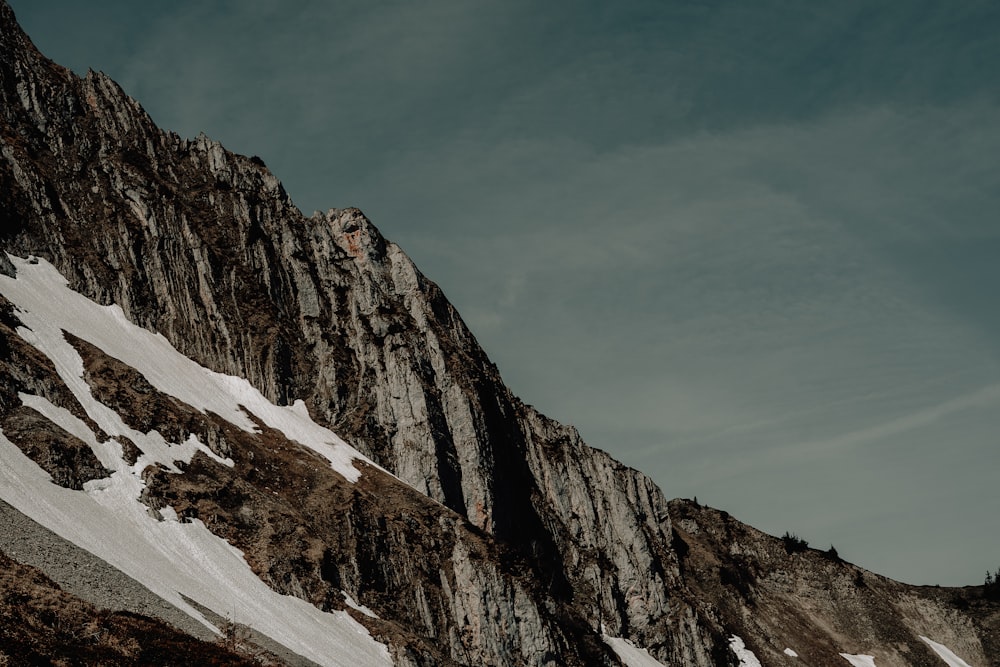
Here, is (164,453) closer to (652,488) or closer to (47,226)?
(47,226)

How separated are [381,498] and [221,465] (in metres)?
15.6

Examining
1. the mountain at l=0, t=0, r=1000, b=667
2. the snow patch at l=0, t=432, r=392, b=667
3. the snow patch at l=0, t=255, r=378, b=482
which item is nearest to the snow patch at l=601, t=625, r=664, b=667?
the mountain at l=0, t=0, r=1000, b=667

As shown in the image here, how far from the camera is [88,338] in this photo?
91438 millimetres

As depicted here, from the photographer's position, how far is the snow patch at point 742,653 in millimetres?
116812

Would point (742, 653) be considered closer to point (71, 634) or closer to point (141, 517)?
point (141, 517)

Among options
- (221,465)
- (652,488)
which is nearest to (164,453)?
(221,465)

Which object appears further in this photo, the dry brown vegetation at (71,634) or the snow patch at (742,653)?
the snow patch at (742,653)

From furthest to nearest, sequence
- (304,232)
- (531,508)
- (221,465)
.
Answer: (304,232)
(531,508)
(221,465)

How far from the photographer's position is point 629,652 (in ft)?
347

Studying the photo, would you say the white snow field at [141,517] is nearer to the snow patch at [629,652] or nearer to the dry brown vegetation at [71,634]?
the dry brown vegetation at [71,634]

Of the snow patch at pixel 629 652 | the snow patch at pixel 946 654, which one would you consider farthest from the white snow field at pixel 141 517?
the snow patch at pixel 946 654

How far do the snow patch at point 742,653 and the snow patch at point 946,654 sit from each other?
101ft

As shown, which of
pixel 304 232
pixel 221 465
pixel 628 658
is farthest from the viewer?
pixel 304 232

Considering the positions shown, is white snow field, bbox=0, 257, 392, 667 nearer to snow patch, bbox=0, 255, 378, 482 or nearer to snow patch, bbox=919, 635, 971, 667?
snow patch, bbox=0, 255, 378, 482
